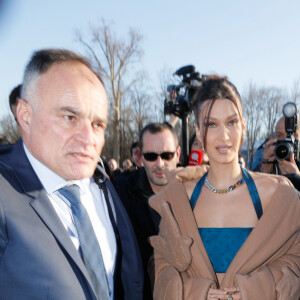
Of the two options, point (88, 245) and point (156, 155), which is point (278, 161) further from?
point (88, 245)

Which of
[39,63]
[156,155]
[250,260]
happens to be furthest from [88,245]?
[156,155]

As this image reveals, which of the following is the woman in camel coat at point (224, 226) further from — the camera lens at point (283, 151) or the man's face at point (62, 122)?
the camera lens at point (283, 151)

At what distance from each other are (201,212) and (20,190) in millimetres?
1086

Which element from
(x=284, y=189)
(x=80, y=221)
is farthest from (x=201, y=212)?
(x=80, y=221)

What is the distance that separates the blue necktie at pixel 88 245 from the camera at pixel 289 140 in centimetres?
212

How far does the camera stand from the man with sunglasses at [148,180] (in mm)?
2338

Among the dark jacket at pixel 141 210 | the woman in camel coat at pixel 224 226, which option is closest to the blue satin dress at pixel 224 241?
the woman in camel coat at pixel 224 226

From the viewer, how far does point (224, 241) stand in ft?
5.88

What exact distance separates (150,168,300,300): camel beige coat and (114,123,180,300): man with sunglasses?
38 cm

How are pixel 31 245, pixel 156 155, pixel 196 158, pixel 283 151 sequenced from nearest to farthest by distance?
1. pixel 31 245
2. pixel 283 151
3. pixel 156 155
4. pixel 196 158

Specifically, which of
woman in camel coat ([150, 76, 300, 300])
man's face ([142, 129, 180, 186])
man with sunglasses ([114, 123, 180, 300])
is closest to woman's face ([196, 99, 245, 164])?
woman in camel coat ([150, 76, 300, 300])

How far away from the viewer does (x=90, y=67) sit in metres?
1.42

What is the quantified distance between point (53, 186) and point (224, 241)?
1.02 meters

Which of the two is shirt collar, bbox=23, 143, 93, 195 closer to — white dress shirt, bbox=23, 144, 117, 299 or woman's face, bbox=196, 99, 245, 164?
white dress shirt, bbox=23, 144, 117, 299
